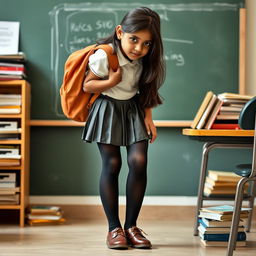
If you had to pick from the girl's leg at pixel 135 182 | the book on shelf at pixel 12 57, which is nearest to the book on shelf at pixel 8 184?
the book on shelf at pixel 12 57

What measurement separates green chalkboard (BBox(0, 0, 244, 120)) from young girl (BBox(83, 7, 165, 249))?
94 centimetres

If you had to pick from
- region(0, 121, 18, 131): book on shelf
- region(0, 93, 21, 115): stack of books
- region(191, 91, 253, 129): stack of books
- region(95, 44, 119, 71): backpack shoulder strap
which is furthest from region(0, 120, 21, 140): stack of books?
region(191, 91, 253, 129): stack of books

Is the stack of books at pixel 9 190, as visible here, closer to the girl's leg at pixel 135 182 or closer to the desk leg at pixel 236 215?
the girl's leg at pixel 135 182

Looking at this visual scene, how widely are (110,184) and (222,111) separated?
74cm

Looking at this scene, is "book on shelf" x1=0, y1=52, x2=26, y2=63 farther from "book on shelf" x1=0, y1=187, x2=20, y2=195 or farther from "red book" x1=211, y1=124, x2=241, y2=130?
"red book" x1=211, y1=124, x2=241, y2=130

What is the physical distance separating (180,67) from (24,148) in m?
1.18

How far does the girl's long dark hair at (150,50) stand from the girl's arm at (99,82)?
0.15 m

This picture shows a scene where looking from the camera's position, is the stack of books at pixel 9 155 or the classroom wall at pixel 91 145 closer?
the stack of books at pixel 9 155

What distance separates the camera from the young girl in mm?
2541

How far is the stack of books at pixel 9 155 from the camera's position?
3250 mm

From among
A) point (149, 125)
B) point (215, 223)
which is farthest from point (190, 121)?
point (215, 223)

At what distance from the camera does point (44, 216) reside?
3.35 meters

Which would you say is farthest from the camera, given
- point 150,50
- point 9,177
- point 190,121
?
point 190,121

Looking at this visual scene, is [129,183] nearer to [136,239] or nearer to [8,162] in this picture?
[136,239]
